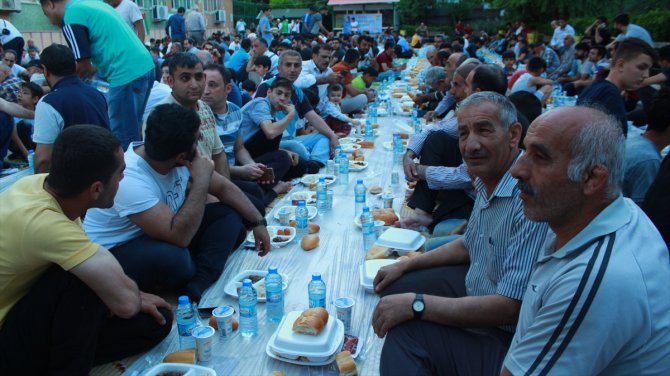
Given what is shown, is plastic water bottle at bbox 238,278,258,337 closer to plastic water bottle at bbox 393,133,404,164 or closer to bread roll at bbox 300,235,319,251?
bread roll at bbox 300,235,319,251

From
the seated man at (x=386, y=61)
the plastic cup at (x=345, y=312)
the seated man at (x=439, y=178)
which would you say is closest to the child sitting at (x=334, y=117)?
the seated man at (x=439, y=178)

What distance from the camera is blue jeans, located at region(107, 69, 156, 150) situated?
16.7 feet

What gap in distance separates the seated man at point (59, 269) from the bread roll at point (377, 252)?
1.66 m

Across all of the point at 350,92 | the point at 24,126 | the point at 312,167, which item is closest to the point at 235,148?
the point at 312,167

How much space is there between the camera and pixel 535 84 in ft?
28.3

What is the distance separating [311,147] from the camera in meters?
6.46

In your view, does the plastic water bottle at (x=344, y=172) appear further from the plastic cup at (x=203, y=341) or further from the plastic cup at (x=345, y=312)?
the plastic cup at (x=203, y=341)

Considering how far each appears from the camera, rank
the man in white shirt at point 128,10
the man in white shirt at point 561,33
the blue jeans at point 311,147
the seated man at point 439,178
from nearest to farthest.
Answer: the seated man at point 439,178, the blue jeans at point 311,147, the man in white shirt at point 128,10, the man in white shirt at point 561,33

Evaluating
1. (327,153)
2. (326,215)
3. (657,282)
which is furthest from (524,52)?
(657,282)

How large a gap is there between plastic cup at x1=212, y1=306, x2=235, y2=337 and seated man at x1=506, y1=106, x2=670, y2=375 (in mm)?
1565

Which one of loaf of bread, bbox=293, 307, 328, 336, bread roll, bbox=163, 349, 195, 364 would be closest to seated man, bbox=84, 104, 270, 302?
bread roll, bbox=163, 349, 195, 364

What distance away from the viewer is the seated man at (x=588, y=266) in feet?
4.34

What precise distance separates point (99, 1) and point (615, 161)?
5.07 meters

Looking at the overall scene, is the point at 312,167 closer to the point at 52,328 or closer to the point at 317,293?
the point at 317,293
